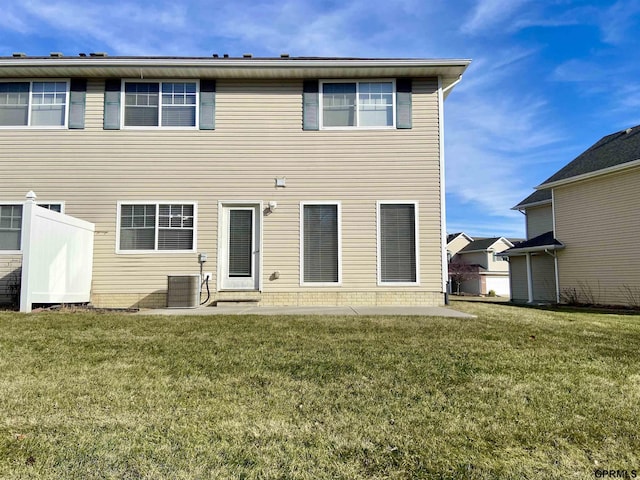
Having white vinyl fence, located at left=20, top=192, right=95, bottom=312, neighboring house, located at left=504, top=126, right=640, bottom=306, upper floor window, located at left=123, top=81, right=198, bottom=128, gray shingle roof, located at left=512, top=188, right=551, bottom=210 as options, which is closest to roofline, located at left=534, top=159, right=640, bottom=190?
neighboring house, located at left=504, top=126, right=640, bottom=306

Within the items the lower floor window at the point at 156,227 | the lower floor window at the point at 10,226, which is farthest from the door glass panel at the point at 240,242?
the lower floor window at the point at 10,226

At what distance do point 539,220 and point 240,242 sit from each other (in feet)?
57.0

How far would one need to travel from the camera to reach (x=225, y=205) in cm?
980

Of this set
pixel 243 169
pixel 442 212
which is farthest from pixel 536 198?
pixel 243 169

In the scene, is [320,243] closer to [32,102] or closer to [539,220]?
[32,102]

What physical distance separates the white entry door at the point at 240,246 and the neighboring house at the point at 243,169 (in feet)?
0.08

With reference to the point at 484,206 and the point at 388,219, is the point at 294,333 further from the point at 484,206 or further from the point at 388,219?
the point at 484,206

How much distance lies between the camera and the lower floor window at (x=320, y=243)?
31.8 ft

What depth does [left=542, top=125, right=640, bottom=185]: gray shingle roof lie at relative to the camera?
48.9ft

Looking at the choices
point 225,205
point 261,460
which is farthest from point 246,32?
point 261,460

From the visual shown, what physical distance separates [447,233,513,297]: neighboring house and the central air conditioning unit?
29658mm

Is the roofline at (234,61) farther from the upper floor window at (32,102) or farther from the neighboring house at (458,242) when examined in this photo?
the neighboring house at (458,242)

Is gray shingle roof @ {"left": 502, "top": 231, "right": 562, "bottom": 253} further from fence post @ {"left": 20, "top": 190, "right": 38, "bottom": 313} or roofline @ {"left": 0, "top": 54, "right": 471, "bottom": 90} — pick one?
fence post @ {"left": 20, "top": 190, "right": 38, "bottom": 313}

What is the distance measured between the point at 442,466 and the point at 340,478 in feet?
1.80
